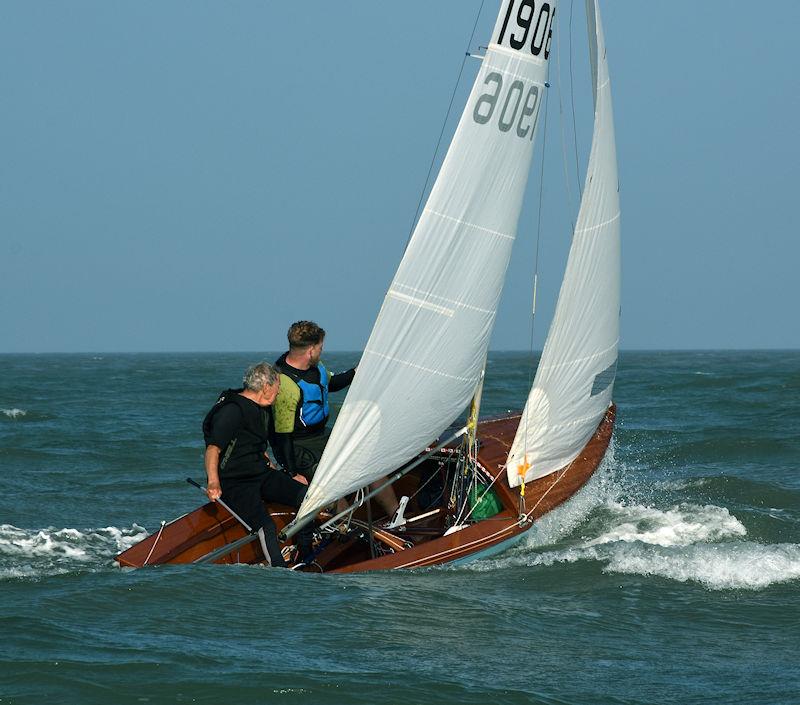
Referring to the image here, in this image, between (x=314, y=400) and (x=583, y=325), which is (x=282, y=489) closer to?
(x=314, y=400)

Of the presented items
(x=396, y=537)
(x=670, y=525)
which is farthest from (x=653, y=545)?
(x=396, y=537)

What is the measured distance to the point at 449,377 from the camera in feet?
24.4

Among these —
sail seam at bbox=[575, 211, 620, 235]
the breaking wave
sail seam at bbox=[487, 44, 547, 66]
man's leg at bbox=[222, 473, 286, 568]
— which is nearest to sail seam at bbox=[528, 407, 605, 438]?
the breaking wave

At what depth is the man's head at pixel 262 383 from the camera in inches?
265

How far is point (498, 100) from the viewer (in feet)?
23.8

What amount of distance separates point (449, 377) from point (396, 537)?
1.15 m

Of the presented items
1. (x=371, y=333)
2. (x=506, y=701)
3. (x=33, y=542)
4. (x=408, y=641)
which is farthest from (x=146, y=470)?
(x=506, y=701)

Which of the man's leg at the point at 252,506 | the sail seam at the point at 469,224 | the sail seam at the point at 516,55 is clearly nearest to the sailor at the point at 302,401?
the man's leg at the point at 252,506

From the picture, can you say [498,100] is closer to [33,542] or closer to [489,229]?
[489,229]

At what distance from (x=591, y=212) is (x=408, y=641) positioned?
3751 millimetres

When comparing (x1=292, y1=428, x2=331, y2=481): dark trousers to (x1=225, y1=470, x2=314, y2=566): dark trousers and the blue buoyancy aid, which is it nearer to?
the blue buoyancy aid

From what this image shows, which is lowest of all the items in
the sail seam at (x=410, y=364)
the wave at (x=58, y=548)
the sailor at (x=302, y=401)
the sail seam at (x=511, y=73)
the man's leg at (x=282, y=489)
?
the wave at (x=58, y=548)

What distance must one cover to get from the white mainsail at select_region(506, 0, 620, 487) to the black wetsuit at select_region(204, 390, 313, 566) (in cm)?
178

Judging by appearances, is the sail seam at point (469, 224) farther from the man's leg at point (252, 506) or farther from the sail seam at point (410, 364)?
the man's leg at point (252, 506)
